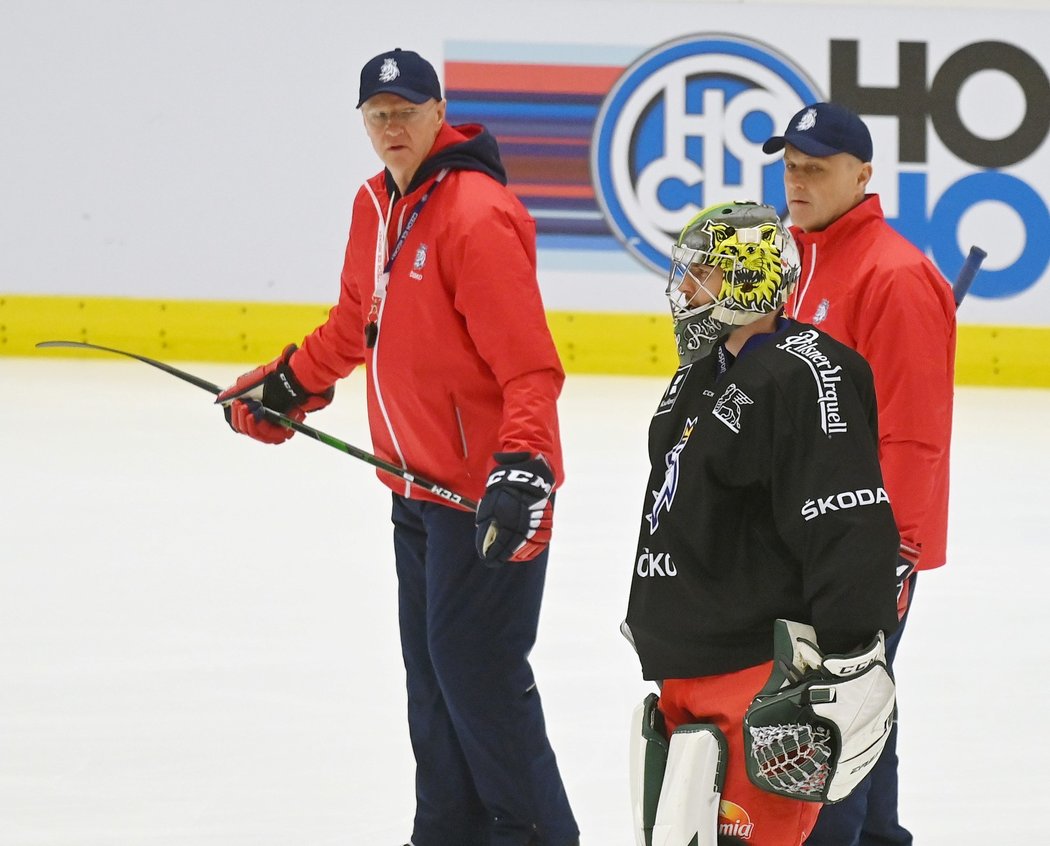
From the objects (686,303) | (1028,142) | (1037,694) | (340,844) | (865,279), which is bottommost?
(340,844)

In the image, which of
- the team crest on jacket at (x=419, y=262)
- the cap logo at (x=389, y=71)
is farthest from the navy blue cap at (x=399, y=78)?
the team crest on jacket at (x=419, y=262)

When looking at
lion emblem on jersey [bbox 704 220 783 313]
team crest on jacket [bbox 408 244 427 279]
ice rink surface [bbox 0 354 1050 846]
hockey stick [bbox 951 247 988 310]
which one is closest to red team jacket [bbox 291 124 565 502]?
team crest on jacket [bbox 408 244 427 279]

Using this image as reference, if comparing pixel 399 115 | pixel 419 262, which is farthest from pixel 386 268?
pixel 399 115

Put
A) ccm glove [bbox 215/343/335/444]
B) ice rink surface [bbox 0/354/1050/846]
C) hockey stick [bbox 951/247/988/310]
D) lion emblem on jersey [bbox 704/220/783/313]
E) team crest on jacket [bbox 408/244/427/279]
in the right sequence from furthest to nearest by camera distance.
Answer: hockey stick [bbox 951/247/988/310]
ice rink surface [bbox 0/354/1050/846]
ccm glove [bbox 215/343/335/444]
team crest on jacket [bbox 408/244/427/279]
lion emblem on jersey [bbox 704/220/783/313]

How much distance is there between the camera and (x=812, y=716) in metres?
1.86

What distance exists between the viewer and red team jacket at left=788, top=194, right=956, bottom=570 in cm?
257

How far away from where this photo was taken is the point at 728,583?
2.01m

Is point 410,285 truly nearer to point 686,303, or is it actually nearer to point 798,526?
point 686,303

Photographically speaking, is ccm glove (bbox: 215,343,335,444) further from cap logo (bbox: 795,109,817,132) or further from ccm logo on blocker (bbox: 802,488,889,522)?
ccm logo on blocker (bbox: 802,488,889,522)

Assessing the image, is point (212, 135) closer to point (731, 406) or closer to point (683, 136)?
point (683, 136)

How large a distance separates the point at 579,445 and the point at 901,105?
3.39 metres

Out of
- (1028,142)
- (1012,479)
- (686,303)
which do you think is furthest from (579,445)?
(686,303)

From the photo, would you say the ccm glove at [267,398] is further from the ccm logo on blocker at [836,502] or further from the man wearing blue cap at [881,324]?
the ccm logo on blocker at [836,502]

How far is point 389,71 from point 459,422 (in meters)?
0.60
